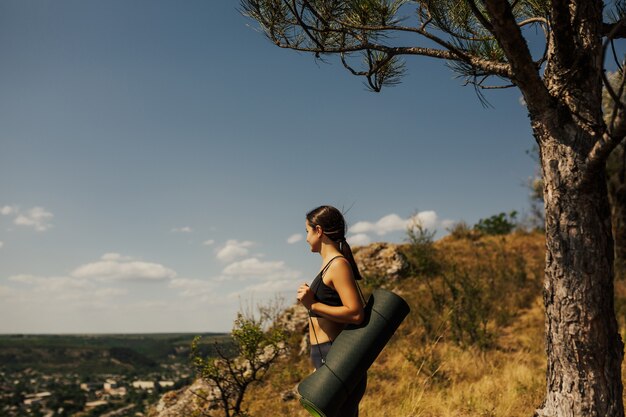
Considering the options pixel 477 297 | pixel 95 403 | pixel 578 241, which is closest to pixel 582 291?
pixel 578 241

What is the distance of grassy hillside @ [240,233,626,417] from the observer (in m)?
4.81

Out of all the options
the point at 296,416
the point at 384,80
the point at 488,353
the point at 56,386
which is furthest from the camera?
the point at 56,386

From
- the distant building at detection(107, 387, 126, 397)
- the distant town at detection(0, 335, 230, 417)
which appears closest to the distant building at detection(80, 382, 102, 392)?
the distant town at detection(0, 335, 230, 417)

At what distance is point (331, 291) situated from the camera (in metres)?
2.55

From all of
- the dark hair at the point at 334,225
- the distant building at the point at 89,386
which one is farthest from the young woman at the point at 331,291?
the distant building at the point at 89,386

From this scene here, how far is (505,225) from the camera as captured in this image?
21.2 m

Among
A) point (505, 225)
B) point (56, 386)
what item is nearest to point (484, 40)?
point (505, 225)

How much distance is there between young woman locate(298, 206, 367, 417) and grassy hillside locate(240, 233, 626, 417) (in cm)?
222

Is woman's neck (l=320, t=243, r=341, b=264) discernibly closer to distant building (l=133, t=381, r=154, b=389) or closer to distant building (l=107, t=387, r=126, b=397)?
distant building (l=133, t=381, r=154, b=389)

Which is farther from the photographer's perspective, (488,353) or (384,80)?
(488,353)

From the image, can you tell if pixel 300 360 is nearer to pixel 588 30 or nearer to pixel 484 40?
pixel 484 40

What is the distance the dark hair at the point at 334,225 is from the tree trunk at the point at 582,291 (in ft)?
4.99

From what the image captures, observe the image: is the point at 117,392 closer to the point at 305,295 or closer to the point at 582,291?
the point at 305,295

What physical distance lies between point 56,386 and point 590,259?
74.1 meters
